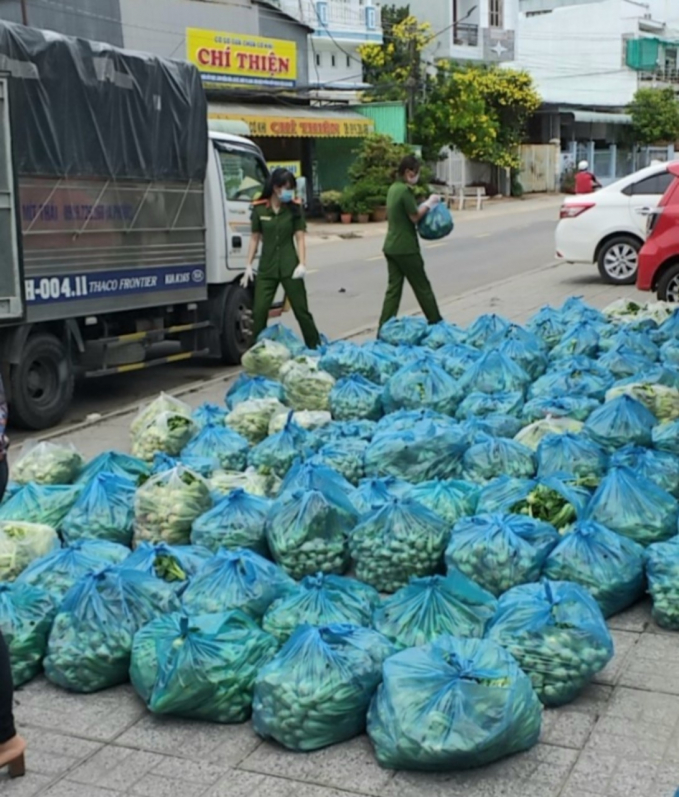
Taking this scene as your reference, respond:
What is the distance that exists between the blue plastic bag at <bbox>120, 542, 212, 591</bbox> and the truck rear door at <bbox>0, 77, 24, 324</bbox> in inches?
145

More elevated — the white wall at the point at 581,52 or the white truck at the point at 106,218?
the white wall at the point at 581,52

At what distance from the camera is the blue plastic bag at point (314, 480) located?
16.4 ft

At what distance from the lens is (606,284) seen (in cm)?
1577

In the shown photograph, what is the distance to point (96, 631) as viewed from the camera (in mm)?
3998

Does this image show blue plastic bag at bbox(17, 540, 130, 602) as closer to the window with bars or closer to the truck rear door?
the truck rear door

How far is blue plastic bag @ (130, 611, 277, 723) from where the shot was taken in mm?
3686

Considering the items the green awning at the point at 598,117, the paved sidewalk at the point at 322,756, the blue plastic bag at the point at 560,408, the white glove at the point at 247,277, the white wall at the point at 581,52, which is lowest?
the paved sidewalk at the point at 322,756

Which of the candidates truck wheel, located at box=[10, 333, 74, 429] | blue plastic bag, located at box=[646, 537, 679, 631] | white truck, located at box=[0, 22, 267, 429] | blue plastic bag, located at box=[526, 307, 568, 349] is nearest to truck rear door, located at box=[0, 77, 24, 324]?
white truck, located at box=[0, 22, 267, 429]

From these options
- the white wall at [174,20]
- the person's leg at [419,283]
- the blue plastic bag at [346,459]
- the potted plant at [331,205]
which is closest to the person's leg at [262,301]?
the person's leg at [419,283]

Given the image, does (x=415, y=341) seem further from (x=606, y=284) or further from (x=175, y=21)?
(x=175, y=21)

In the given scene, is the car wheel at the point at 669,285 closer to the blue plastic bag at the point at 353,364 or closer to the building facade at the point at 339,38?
the blue plastic bag at the point at 353,364

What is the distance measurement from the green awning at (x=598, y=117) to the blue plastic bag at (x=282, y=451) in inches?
1737

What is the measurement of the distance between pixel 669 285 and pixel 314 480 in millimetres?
8126

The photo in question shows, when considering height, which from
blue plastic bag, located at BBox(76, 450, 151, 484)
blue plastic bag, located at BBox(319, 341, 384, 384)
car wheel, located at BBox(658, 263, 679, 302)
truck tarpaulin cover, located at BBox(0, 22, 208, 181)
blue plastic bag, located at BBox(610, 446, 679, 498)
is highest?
truck tarpaulin cover, located at BBox(0, 22, 208, 181)
